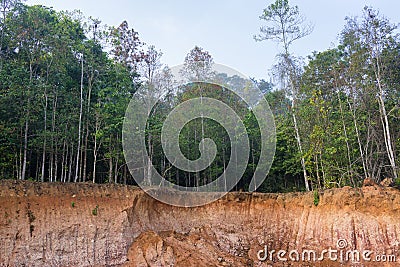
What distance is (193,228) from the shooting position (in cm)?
1608

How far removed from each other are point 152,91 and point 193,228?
892 centimetres

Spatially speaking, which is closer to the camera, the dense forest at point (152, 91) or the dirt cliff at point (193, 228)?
the dirt cliff at point (193, 228)

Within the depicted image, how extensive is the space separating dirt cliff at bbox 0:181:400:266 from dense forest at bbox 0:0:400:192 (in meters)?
2.48

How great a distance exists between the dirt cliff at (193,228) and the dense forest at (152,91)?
8.14 ft

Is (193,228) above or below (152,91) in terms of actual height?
below

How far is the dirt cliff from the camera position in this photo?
1202 cm

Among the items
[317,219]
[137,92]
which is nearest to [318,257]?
[317,219]

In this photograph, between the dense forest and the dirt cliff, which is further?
the dense forest

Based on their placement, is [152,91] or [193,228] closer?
[193,228]

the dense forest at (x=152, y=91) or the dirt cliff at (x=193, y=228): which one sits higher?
the dense forest at (x=152, y=91)

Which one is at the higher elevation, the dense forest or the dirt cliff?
the dense forest

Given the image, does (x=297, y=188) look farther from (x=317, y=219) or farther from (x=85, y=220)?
(x=85, y=220)

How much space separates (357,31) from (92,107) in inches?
601

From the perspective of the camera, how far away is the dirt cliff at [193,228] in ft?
39.4
